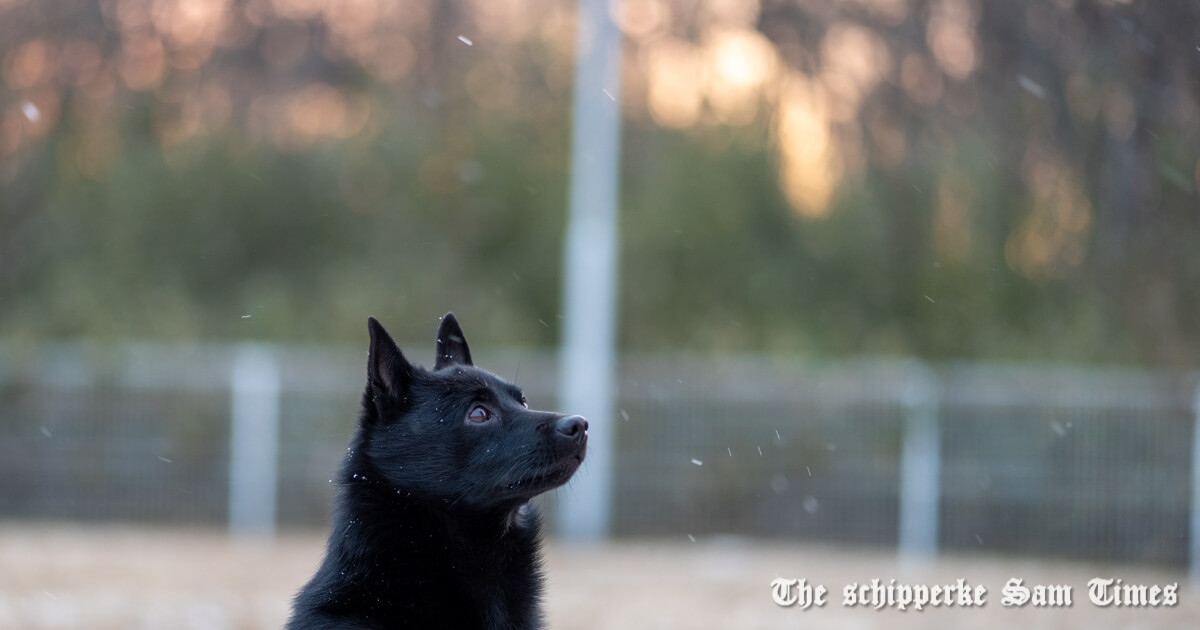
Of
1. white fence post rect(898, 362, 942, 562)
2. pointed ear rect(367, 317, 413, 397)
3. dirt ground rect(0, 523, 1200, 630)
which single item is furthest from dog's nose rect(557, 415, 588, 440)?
white fence post rect(898, 362, 942, 562)

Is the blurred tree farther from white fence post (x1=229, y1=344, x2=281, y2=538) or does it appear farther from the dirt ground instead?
the dirt ground

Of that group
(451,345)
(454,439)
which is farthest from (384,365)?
(451,345)

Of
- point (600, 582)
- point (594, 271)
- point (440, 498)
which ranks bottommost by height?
point (600, 582)

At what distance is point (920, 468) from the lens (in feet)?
40.9

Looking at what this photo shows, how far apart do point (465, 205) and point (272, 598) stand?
1023 centimetres

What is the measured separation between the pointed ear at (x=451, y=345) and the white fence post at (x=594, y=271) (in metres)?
7.98

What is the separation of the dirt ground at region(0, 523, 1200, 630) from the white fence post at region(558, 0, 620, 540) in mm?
681

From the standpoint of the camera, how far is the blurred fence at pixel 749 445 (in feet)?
39.7

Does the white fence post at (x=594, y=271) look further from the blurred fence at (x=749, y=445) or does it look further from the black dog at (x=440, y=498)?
the black dog at (x=440, y=498)

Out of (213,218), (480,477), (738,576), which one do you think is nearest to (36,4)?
(213,218)

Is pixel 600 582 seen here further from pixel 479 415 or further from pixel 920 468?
pixel 479 415

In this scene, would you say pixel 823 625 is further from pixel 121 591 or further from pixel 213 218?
pixel 213 218

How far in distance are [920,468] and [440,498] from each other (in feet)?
31.2

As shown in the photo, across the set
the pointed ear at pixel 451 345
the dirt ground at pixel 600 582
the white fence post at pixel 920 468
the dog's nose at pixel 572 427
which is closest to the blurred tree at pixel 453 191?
the white fence post at pixel 920 468
